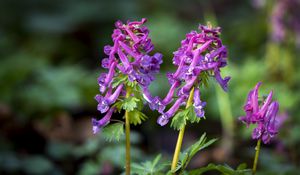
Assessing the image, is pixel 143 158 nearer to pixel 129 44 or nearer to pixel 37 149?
pixel 37 149

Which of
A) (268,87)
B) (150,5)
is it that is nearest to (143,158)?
(268,87)

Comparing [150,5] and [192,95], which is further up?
[150,5]

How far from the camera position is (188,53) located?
2412 millimetres

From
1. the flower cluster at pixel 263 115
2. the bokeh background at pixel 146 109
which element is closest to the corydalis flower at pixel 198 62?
the flower cluster at pixel 263 115

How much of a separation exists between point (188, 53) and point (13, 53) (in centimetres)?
616

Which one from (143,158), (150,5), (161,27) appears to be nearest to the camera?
(143,158)

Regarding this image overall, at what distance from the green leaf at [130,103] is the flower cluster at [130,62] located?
56 millimetres

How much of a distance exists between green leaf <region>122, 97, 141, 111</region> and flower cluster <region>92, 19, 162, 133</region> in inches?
2.2

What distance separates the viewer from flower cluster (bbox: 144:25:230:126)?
2.38 m

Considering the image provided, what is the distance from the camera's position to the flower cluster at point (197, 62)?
238cm

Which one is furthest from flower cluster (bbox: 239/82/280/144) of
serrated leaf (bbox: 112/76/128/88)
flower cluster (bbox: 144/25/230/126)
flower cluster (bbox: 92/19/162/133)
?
serrated leaf (bbox: 112/76/128/88)

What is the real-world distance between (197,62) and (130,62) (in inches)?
13.6

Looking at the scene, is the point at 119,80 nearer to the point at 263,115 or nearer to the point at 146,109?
the point at 263,115

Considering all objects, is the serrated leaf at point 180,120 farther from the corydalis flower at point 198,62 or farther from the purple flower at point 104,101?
the purple flower at point 104,101
